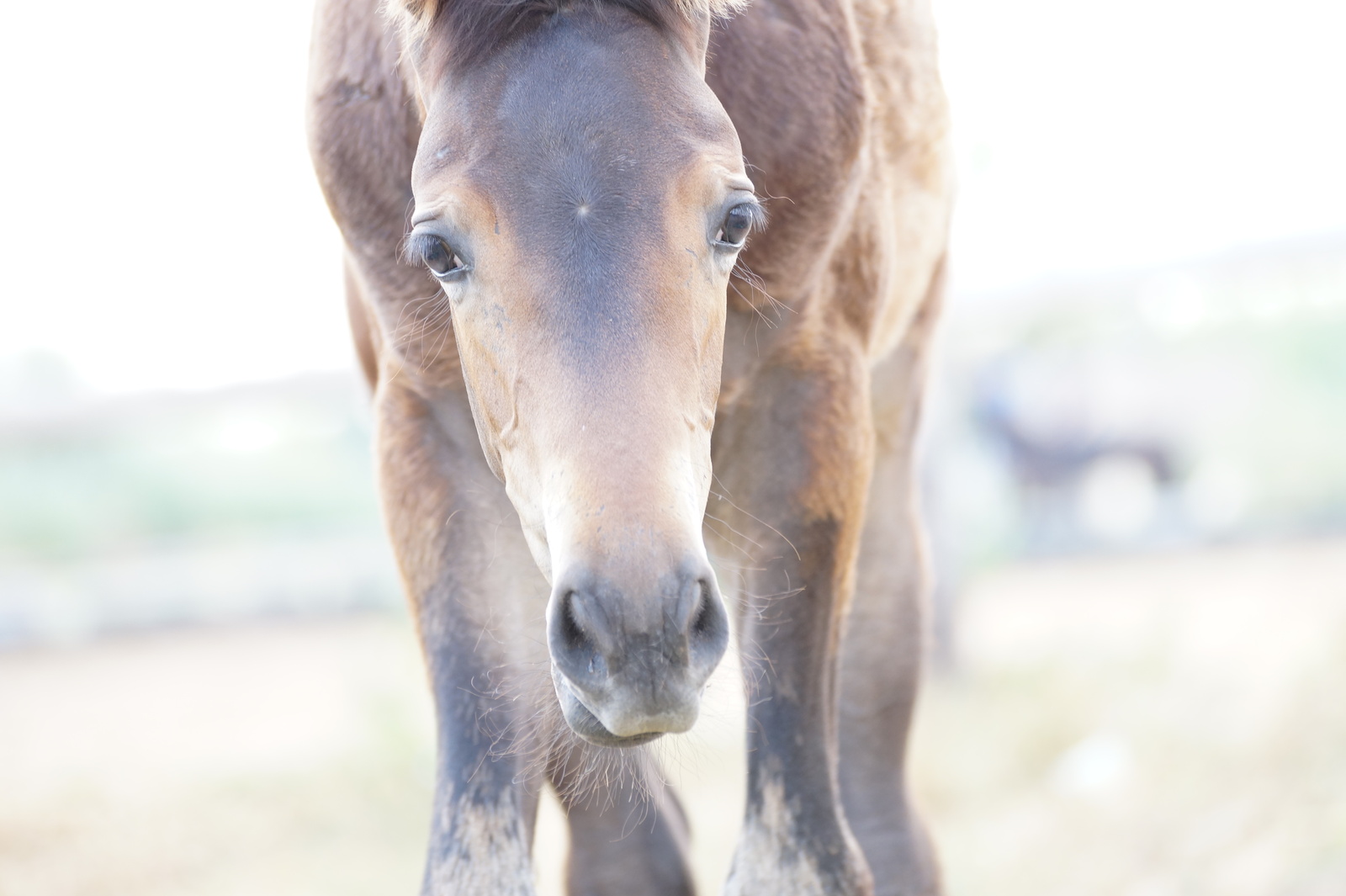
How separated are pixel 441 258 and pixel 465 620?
0.85 metres

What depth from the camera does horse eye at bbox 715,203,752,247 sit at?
1953mm

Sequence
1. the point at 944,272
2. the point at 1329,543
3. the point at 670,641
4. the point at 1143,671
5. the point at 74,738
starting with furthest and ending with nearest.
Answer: the point at 1329,543 → the point at 74,738 → the point at 1143,671 → the point at 944,272 → the point at 670,641

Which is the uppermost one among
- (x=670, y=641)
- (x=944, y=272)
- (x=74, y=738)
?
(x=670, y=641)

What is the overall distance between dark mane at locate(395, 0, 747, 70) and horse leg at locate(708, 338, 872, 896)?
776 millimetres

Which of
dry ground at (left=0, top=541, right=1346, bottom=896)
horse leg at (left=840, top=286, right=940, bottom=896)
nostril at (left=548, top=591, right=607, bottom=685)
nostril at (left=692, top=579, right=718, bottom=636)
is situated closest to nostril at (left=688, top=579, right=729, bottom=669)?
nostril at (left=692, top=579, right=718, bottom=636)

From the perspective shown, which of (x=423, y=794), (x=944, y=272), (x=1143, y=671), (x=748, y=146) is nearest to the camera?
(x=748, y=146)

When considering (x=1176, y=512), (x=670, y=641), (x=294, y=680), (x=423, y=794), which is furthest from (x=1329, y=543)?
(x=670, y=641)

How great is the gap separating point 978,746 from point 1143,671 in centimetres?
119

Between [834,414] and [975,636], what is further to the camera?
[975,636]

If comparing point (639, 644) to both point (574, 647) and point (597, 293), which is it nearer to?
point (574, 647)

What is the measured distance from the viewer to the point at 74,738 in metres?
8.96

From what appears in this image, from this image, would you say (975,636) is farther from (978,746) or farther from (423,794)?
(423,794)

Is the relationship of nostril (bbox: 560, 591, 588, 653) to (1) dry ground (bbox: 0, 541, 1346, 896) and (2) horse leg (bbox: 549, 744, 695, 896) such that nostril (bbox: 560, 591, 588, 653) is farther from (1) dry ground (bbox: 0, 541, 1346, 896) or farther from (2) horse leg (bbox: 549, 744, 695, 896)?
(1) dry ground (bbox: 0, 541, 1346, 896)

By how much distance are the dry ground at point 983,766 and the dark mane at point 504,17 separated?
9.89 ft
